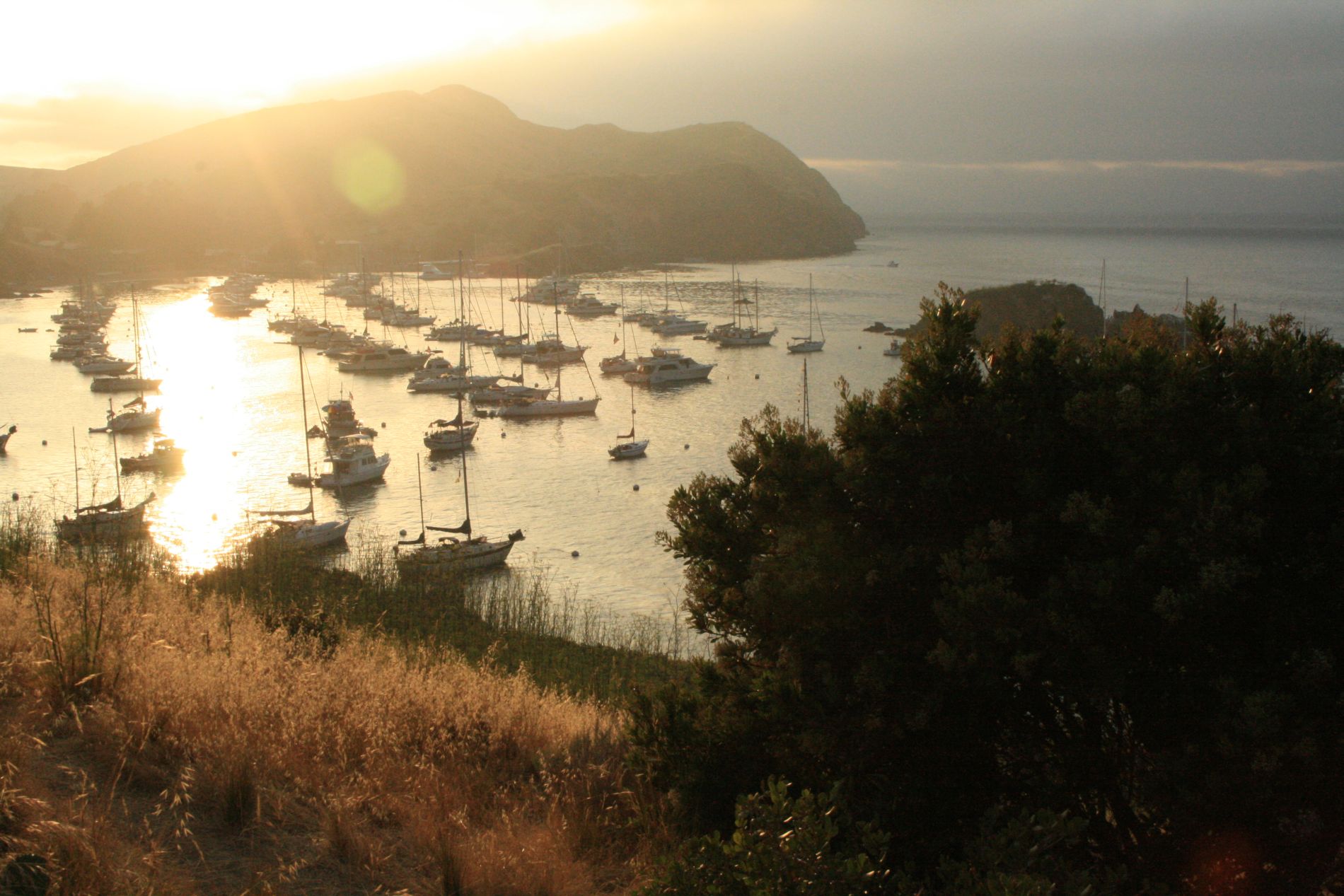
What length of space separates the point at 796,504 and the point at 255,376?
48061mm

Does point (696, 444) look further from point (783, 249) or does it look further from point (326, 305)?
point (783, 249)

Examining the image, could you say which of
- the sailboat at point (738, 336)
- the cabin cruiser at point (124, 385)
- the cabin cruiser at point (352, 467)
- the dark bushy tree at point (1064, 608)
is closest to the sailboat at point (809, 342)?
the sailboat at point (738, 336)

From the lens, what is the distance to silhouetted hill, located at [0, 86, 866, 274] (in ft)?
384

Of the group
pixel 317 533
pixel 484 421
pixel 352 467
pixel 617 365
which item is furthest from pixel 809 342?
pixel 317 533

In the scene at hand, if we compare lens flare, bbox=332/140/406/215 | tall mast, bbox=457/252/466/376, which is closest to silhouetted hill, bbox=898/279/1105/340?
tall mast, bbox=457/252/466/376

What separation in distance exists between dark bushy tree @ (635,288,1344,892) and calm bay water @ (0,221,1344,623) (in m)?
15.6

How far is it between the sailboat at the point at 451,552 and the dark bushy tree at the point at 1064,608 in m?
12.9

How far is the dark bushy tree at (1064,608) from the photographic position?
3.69m

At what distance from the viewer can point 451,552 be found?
19859mm

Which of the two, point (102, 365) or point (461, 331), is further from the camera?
point (461, 331)

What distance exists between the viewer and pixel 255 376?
4841 centimetres

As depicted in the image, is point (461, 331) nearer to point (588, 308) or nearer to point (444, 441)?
point (588, 308)

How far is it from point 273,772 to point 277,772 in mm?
29

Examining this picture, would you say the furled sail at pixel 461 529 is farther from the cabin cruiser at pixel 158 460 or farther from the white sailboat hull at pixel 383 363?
the white sailboat hull at pixel 383 363
